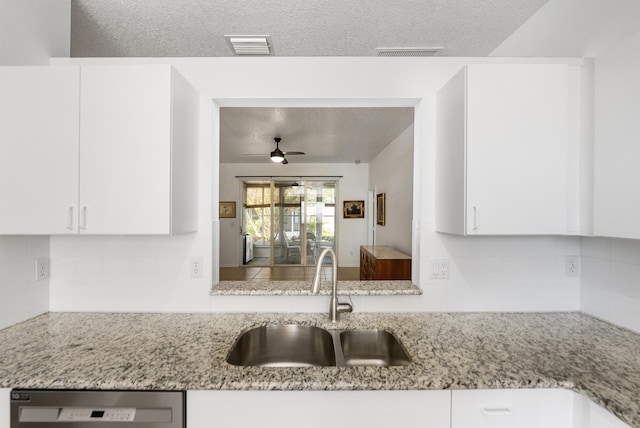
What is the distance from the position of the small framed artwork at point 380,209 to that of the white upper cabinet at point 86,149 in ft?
16.2

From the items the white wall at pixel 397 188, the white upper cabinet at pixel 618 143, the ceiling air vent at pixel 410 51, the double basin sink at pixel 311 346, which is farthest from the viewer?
the white wall at pixel 397 188

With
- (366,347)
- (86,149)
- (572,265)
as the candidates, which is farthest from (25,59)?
(572,265)

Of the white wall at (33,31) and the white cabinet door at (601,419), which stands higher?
the white wall at (33,31)

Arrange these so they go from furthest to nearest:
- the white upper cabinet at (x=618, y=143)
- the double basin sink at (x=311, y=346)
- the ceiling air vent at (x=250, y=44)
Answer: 1. the ceiling air vent at (x=250, y=44)
2. the double basin sink at (x=311, y=346)
3. the white upper cabinet at (x=618, y=143)

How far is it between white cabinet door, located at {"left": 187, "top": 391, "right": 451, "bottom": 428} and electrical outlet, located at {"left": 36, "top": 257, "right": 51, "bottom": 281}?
50.7 inches

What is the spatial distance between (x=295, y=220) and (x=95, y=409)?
639 cm

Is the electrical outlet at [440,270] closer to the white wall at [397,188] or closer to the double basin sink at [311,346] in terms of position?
the double basin sink at [311,346]

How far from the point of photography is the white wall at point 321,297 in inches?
67.7

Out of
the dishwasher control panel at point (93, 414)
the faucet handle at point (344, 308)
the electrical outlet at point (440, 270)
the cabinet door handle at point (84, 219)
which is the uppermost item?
the cabinet door handle at point (84, 219)

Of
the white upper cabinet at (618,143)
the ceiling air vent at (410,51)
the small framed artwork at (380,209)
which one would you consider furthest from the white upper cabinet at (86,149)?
the small framed artwork at (380,209)

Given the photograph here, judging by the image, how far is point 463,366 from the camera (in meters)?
1.14

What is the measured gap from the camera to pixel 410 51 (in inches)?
94.8

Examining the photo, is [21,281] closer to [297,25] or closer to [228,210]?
[297,25]

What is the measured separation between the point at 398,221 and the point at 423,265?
3.27 m
